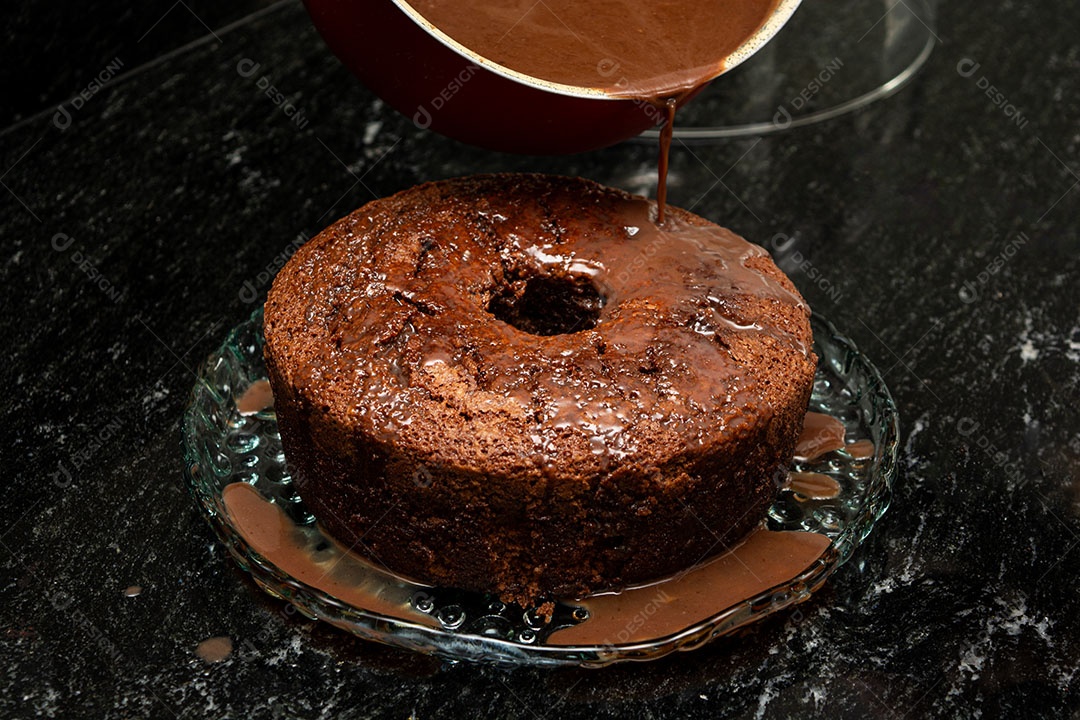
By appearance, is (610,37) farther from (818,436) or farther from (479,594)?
(479,594)

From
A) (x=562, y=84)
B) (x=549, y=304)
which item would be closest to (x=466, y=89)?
(x=562, y=84)

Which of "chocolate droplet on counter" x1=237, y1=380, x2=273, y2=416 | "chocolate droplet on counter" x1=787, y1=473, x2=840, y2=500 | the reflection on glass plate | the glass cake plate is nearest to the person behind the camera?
the glass cake plate

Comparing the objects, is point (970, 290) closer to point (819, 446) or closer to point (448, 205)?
point (819, 446)

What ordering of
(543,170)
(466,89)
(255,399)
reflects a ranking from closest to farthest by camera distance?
(466,89), (255,399), (543,170)

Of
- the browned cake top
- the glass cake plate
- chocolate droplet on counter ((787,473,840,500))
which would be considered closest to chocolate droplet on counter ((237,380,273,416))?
the glass cake plate

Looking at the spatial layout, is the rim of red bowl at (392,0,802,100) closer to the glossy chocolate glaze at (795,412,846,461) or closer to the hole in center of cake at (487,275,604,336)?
the hole in center of cake at (487,275,604,336)
